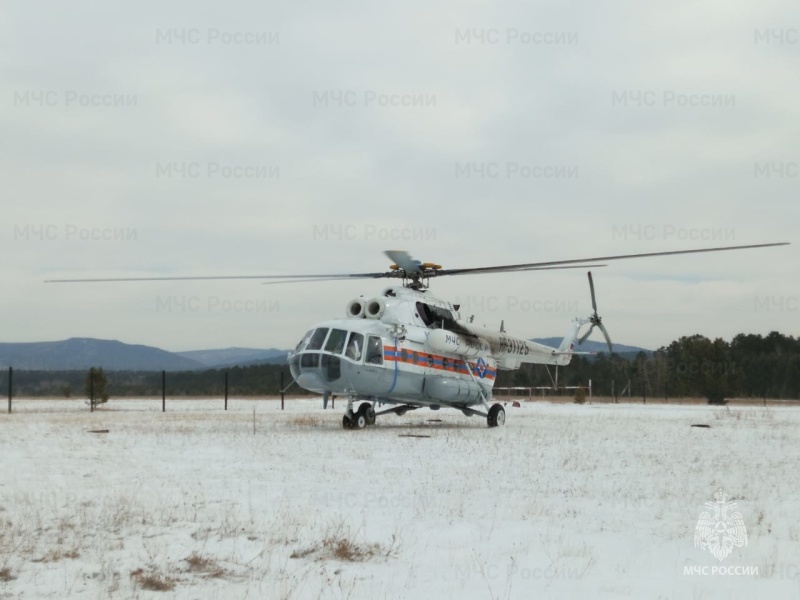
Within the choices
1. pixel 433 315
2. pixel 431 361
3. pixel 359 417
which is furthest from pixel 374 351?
pixel 433 315

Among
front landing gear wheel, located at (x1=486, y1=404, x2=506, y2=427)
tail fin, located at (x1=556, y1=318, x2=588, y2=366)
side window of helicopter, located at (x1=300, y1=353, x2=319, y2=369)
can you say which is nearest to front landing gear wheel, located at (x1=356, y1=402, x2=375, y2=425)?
side window of helicopter, located at (x1=300, y1=353, x2=319, y2=369)

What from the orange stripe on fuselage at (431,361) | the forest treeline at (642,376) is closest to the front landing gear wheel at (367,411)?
the orange stripe on fuselage at (431,361)

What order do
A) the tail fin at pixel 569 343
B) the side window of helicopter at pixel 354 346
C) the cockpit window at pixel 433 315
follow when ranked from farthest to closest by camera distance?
the tail fin at pixel 569 343 → the cockpit window at pixel 433 315 → the side window of helicopter at pixel 354 346

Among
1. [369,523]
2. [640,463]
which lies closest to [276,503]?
[369,523]

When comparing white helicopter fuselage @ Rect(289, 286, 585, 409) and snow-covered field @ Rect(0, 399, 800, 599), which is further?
white helicopter fuselage @ Rect(289, 286, 585, 409)

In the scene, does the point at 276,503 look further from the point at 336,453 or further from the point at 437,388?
the point at 437,388

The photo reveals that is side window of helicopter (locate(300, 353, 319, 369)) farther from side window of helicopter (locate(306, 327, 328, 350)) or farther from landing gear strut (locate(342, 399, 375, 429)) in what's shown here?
landing gear strut (locate(342, 399, 375, 429))

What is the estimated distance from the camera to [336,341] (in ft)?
63.6

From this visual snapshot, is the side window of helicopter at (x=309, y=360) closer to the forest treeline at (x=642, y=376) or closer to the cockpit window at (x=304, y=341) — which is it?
the cockpit window at (x=304, y=341)

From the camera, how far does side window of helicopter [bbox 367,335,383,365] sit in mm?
19703

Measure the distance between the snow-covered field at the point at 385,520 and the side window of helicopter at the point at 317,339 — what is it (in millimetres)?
3422

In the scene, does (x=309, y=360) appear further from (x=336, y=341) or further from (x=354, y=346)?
(x=354, y=346)

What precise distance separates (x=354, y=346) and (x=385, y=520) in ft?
35.4

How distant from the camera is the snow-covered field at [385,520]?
6574 mm
